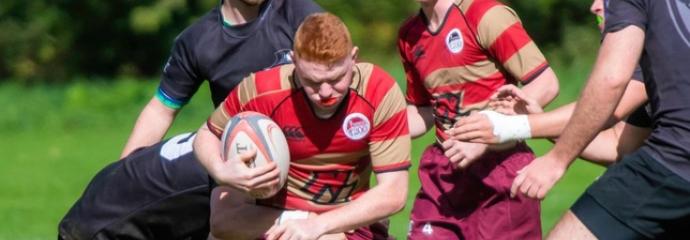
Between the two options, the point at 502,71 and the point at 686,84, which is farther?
the point at 502,71

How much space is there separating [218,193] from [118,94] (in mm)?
15610

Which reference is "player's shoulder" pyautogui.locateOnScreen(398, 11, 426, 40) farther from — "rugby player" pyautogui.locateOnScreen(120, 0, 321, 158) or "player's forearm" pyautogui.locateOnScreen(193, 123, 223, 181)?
"player's forearm" pyautogui.locateOnScreen(193, 123, 223, 181)

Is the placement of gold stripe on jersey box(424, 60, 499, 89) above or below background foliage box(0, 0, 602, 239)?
above

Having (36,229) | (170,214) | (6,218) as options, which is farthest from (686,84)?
(6,218)

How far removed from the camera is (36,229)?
11.2 meters

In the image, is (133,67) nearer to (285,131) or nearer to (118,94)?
(118,94)

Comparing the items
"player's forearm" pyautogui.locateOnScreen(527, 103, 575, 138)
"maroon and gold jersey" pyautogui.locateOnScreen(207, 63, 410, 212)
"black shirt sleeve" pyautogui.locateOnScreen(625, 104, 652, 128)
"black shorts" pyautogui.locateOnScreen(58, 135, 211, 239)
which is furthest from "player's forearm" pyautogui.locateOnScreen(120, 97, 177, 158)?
"black shirt sleeve" pyautogui.locateOnScreen(625, 104, 652, 128)

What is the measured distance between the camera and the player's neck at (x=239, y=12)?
676cm

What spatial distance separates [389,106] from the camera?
615cm

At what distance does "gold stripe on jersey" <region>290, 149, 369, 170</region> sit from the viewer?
20.6 ft

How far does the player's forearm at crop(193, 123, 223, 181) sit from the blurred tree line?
20928 millimetres

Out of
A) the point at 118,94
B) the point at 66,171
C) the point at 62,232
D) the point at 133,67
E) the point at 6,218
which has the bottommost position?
the point at 133,67

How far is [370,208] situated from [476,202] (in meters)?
0.93

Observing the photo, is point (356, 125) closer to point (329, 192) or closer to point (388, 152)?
point (388, 152)
